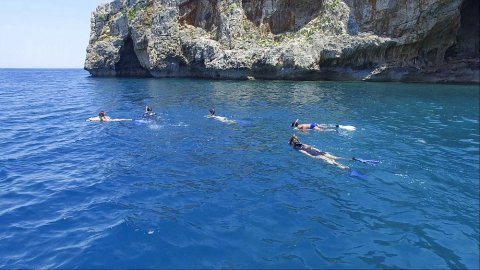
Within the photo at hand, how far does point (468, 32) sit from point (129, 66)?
5877 centimetres

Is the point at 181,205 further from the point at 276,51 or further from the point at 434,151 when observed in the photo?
the point at 276,51

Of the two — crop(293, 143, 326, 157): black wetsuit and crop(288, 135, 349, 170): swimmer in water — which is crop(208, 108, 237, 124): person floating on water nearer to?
crop(288, 135, 349, 170): swimmer in water

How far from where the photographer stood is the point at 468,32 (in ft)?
173

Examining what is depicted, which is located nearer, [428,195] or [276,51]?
[428,195]

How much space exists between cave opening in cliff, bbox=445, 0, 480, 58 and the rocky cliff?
12 cm

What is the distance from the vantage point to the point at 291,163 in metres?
18.0

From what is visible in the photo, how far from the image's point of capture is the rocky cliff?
161 feet

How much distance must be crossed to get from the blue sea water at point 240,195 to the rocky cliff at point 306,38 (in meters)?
23.9

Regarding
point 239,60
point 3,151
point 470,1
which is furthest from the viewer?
point 239,60

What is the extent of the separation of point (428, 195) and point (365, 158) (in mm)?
4789

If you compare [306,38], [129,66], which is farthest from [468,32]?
[129,66]

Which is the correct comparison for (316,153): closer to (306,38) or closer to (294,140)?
(294,140)

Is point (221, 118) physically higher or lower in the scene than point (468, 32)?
lower

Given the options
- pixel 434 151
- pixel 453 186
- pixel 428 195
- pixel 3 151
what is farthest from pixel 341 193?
pixel 3 151
